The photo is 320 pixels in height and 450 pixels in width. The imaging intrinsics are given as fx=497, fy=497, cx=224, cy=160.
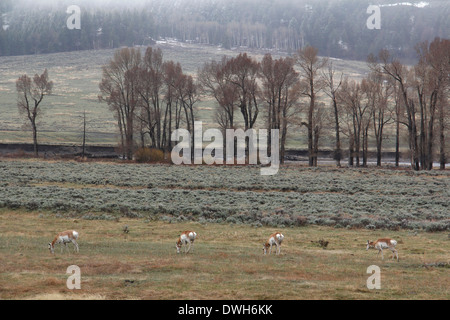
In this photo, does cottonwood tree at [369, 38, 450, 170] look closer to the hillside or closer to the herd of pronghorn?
the hillside

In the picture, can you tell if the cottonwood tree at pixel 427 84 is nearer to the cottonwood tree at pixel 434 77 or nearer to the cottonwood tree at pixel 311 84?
the cottonwood tree at pixel 434 77

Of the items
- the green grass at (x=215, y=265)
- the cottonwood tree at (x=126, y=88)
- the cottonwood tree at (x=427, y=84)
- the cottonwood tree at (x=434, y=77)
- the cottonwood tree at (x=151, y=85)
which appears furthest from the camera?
the cottonwood tree at (x=151, y=85)

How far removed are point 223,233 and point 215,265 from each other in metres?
6.81

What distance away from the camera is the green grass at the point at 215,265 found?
37.7ft

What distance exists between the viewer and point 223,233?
21406mm

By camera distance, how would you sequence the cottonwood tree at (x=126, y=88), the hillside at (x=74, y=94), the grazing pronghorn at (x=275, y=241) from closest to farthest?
the grazing pronghorn at (x=275, y=241), the cottonwood tree at (x=126, y=88), the hillside at (x=74, y=94)

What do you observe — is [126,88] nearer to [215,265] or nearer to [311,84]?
[311,84]

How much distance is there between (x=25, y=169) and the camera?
46.3 m

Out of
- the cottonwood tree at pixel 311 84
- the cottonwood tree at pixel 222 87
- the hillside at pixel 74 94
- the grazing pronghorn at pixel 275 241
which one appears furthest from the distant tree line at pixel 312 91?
the grazing pronghorn at pixel 275 241

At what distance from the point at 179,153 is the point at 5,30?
14733 cm

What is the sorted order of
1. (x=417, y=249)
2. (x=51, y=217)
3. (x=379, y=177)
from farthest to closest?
(x=379, y=177) < (x=51, y=217) < (x=417, y=249)

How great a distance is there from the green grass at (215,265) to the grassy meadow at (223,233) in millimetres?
44

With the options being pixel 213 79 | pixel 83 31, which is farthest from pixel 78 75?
pixel 213 79

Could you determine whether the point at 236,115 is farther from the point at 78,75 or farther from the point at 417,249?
the point at 417,249
